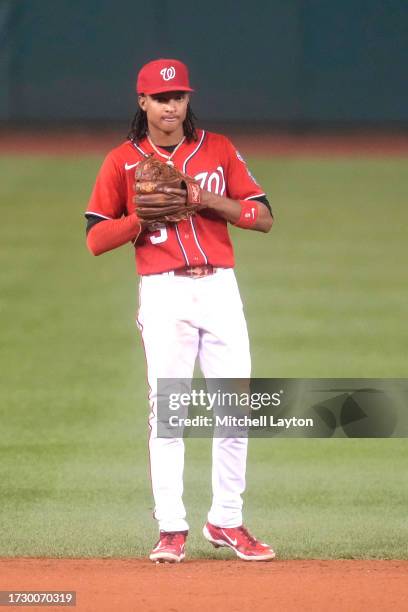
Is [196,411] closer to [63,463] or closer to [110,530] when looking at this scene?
[110,530]

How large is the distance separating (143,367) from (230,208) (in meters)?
4.42

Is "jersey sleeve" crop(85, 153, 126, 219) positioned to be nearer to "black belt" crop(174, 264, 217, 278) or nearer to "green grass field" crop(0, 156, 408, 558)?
"black belt" crop(174, 264, 217, 278)

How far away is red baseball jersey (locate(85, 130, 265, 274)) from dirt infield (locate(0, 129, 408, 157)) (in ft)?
50.9

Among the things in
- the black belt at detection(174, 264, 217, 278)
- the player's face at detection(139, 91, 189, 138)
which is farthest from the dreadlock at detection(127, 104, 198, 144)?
the black belt at detection(174, 264, 217, 278)

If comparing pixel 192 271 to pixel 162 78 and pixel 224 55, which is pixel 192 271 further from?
pixel 224 55

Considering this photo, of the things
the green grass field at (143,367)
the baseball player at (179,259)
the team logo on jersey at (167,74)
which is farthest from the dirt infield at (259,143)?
the team logo on jersey at (167,74)

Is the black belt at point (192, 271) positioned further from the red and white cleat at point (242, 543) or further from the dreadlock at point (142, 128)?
the red and white cleat at point (242, 543)

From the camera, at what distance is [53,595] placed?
4.99 m

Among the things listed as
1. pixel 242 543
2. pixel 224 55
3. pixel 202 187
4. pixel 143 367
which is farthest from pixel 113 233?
pixel 224 55

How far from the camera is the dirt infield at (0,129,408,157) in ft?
70.4

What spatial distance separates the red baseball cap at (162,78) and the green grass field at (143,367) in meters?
2.15

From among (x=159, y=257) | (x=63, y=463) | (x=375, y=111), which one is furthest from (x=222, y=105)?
(x=159, y=257)

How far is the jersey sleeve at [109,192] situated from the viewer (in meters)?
5.52

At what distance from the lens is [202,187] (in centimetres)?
554
